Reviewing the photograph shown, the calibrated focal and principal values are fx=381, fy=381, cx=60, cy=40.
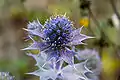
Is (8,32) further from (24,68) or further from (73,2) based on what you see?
(73,2)

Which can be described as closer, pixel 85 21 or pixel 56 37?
pixel 56 37

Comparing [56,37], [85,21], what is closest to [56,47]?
[56,37]

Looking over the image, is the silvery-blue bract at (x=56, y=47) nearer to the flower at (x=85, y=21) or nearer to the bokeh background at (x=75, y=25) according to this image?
the bokeh background at (x=75, y=25)

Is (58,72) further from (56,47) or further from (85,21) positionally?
(85,21)

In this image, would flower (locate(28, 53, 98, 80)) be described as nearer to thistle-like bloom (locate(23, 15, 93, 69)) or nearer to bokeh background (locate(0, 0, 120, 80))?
thistle-like bloom (locate(23, 15, 93, 69))

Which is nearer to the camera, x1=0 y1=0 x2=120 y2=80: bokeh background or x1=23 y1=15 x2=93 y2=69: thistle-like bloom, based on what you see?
x1=23 y1=15 x2=93 y2=69: thistle-like bloom

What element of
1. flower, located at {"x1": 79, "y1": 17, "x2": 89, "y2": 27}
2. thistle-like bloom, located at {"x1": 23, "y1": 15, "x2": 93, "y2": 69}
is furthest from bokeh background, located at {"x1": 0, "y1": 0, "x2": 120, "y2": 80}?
thistle-like bloom, located at {"x1": 23, "y1": 15, "x2": 93, "y2": 69}

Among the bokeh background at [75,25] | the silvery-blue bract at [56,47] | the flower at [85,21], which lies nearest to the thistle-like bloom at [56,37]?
the silvery-blue bract at [56,47]

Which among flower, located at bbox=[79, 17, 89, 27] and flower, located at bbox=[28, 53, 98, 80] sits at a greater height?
flower, located at bbox=[79, 17, 89, 27]
